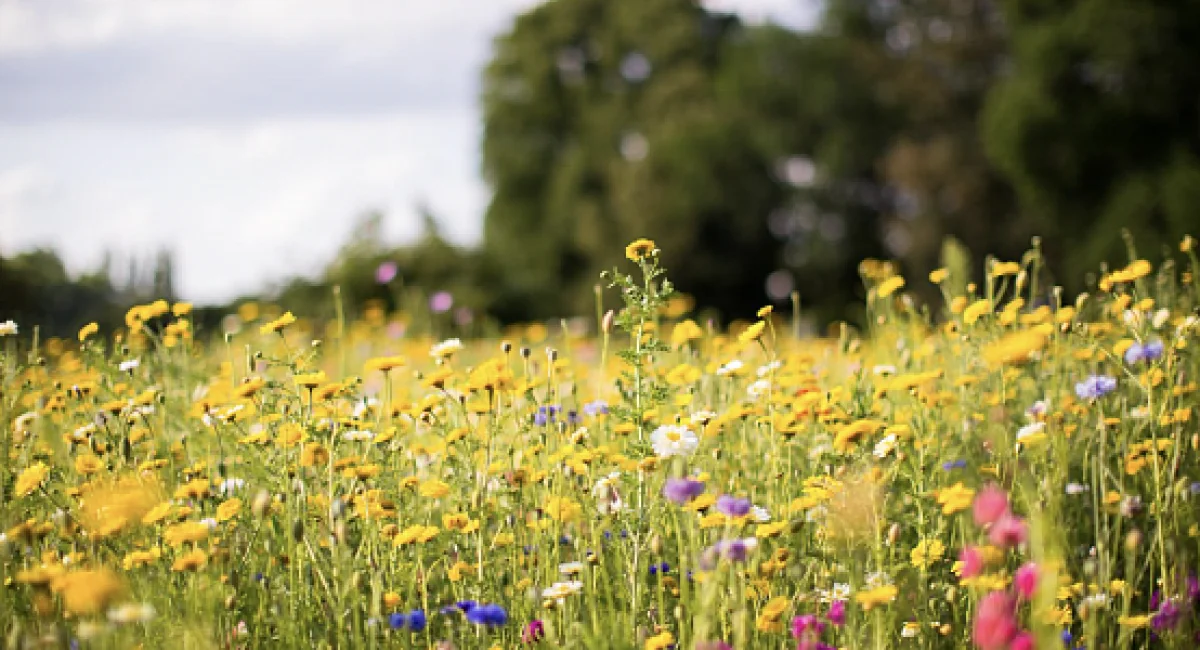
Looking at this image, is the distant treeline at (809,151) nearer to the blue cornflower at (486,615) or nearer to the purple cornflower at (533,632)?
the purple cornflower at (533,632)

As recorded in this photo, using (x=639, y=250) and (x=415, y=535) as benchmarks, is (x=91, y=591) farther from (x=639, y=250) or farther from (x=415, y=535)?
(x=639, y=250)

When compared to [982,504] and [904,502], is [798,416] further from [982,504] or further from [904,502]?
[982,504]

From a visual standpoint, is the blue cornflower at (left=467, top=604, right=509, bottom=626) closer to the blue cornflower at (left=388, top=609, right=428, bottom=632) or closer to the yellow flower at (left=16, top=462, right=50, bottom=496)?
the blue cornflower at (left=388, top=609, right=428, bottom=632)

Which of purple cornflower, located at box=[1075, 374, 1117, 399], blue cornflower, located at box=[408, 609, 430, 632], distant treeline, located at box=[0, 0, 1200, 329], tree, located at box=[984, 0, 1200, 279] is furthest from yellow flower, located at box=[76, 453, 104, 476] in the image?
tree, located at box=[984, 0, 1200, 279]

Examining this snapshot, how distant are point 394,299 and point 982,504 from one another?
1260 cm

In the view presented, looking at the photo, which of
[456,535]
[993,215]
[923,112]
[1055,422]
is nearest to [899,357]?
[1055,422]

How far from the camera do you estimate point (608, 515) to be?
7.06ft

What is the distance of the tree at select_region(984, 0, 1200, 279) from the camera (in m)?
13.4

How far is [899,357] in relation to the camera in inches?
141

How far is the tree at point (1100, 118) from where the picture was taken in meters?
13.4

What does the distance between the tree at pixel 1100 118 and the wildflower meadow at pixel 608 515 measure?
11715 millimetres

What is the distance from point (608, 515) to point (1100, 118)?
1391 cm

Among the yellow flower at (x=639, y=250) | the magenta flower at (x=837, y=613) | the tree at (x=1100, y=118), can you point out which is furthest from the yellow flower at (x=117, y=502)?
the tree at (x=1100, y=118)

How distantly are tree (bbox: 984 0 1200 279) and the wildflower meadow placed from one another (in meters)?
11.7
